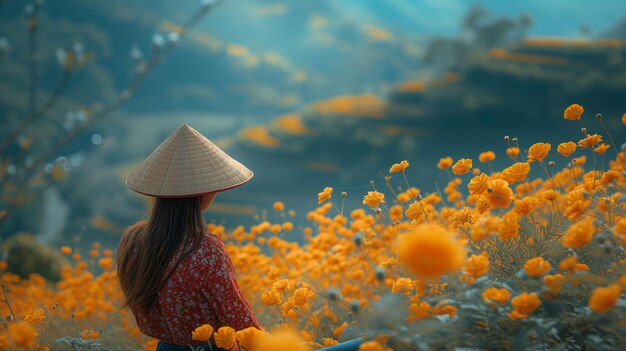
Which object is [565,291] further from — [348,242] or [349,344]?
[348,242]

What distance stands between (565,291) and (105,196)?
30.3ft

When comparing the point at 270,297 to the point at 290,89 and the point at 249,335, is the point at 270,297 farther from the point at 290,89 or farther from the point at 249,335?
the point at 290,89

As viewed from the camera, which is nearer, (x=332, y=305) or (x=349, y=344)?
(x=349, y=344)

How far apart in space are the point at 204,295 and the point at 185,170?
1.18ft

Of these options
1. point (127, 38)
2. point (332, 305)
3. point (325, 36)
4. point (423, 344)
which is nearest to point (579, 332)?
point (423, 344)

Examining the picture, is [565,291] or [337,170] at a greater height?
[337,170]

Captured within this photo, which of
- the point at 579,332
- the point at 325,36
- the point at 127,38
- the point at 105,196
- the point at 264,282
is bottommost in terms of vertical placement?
the point at 579,332

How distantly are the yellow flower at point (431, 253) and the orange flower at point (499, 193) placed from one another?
19.4 inches

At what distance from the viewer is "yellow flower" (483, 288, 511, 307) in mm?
1137

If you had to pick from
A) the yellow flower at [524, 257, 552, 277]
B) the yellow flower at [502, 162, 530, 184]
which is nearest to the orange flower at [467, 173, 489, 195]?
the yellow flower at [502, 162, 530, 184]

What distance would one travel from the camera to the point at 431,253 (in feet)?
3.23

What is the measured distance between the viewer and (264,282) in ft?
8.61

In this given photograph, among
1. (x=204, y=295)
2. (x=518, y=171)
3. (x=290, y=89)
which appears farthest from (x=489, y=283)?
(x=290, y=89)

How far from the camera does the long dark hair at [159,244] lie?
5.36 ft
